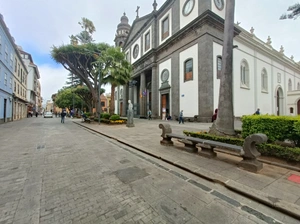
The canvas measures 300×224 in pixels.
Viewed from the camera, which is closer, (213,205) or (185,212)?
(185,212)

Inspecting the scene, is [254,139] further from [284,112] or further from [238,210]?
[284,112]

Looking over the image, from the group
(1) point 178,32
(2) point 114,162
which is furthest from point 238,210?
(1) point 178,32

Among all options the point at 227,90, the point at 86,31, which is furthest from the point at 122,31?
the point at 227,90

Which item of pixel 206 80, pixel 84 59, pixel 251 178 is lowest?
pixel 251 178

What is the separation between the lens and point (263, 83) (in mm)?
25328

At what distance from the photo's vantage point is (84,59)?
65.0ft

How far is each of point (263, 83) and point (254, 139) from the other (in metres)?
27.6

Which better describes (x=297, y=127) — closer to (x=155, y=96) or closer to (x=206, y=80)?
(x=206, y=80)

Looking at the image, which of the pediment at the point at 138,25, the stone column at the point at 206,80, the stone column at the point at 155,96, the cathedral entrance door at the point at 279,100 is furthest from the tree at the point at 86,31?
the cathedral entrance door at the point at 279,100

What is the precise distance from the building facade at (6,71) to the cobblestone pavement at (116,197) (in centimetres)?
1933

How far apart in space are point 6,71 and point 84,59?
9.55 m

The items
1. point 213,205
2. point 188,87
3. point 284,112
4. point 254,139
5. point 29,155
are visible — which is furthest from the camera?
point 284,112

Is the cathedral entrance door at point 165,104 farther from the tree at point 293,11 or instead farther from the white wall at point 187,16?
the tree at point 293,11

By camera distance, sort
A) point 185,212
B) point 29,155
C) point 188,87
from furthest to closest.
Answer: point 188,87 < point 29,155 < point 185,212
